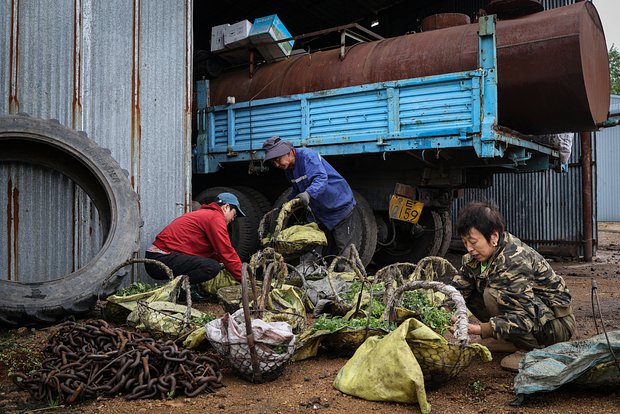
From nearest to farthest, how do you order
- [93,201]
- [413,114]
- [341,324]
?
[341,324] → [93,201] → [413,114]

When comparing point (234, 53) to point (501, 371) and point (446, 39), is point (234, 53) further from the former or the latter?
point (501, 371)

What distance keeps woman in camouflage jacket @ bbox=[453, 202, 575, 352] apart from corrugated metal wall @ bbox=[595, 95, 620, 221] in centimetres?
2103

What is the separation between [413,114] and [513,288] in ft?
→ 10.8

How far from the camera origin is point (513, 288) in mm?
3080

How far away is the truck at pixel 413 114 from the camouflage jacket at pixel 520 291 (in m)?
2.54

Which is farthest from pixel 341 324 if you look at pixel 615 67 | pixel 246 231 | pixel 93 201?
pixel 615 67

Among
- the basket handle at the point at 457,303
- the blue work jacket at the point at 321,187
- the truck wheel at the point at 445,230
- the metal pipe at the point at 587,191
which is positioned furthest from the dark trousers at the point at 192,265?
the metal pipe at the point at 587,191

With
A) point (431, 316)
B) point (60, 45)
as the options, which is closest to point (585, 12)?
point (431, 316)

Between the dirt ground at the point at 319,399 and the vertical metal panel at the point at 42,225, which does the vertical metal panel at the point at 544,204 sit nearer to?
the dirt ground at the point at 319,399

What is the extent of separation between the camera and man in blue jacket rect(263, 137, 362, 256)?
19.5 feet

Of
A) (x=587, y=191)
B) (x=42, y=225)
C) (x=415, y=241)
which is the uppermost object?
(x=587, y=191)

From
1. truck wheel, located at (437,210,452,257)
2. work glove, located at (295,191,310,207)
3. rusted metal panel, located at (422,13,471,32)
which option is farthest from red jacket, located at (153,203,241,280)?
truck wheel, located at (437,210,452,257)

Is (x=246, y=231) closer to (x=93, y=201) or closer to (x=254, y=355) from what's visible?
(x=93, y=201)

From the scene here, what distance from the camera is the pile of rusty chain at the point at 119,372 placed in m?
2.68
